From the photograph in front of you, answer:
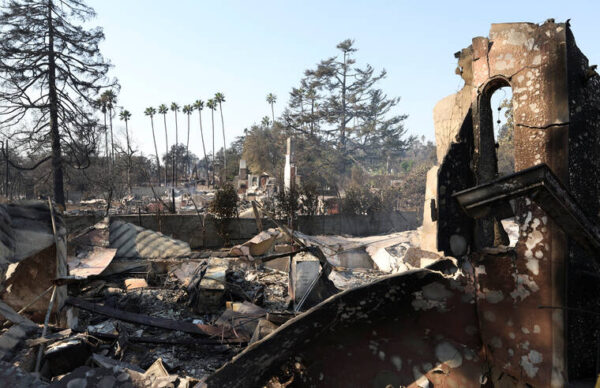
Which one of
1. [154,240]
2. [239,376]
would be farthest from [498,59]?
[154,240]

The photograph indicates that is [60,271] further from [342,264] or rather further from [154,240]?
[342,264]

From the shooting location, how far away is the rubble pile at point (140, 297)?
3.59 metres

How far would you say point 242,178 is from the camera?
37375 millimetres

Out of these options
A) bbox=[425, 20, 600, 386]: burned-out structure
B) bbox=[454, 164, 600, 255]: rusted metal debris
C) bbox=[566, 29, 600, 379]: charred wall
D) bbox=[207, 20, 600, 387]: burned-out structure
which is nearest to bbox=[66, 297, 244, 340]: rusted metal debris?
bbox=[207, 20, 600, 387]: burned-out structure

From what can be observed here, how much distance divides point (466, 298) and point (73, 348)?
360cm

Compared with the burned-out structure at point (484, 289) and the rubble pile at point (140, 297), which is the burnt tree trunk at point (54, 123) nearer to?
the rubble pile at point (140, 297)

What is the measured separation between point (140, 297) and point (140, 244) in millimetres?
3240

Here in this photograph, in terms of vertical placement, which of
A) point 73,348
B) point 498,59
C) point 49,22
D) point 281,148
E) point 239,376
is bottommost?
point 73,348

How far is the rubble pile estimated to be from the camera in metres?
3.59

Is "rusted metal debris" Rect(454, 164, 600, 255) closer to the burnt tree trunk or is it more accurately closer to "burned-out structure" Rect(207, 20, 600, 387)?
"burned-out structure" Rect(207, 20, 600, 387)

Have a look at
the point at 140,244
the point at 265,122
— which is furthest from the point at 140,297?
the point at 265,122

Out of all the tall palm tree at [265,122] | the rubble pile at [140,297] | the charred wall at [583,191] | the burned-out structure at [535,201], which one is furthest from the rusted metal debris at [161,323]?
the tall palm tree at [265,122]

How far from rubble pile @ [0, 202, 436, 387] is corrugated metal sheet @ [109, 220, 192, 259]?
0.03 metres

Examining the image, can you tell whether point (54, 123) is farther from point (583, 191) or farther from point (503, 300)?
point (583, 191)
